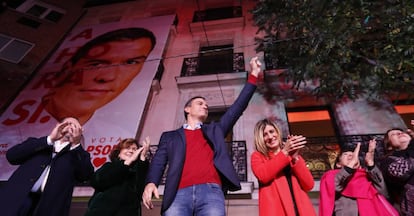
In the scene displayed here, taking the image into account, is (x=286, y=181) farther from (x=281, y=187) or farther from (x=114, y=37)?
(x=114, y=37)

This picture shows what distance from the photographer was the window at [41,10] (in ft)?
32.0

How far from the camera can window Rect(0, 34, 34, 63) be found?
814 cm

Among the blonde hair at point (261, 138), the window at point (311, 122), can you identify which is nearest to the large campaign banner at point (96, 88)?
the window at point (311, 122)

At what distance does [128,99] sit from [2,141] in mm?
2760

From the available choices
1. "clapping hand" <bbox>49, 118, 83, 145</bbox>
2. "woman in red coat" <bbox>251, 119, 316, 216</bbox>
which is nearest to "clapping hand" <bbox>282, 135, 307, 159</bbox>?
"woman in red coat" <bbox>251, 119, 316, 216</bbox>

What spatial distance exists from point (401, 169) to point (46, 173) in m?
2.84

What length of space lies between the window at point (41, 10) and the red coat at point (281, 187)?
1000 cm

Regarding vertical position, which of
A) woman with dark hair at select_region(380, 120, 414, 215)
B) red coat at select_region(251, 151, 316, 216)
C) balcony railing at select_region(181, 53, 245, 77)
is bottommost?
red coat at select_region(251, 151, 316, 216)

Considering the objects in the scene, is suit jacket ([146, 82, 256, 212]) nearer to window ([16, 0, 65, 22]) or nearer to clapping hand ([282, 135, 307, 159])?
clapping hand ([282, 135, 307, 159])

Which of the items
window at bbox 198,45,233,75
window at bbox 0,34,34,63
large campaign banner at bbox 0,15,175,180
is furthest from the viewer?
window at bbox 0,34,34,63

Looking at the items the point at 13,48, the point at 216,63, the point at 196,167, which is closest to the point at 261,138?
the point at 196,167

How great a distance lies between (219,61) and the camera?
25.4 ft

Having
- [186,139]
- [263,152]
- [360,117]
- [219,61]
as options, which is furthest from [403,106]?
[186,139]

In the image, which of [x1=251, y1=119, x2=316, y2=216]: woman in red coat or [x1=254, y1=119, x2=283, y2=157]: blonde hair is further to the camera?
[x1=254, y1=119, x2=283, y2=157]: blonde hair
